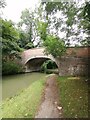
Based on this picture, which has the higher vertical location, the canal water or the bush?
the bush

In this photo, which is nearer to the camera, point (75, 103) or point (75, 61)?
point (75, 103)

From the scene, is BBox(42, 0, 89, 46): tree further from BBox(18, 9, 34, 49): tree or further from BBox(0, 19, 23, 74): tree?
BBox(18, 9, 34, 49): tree

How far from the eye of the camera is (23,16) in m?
32.0

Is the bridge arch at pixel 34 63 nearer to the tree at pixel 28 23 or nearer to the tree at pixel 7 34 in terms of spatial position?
the tree at pixel 7 34

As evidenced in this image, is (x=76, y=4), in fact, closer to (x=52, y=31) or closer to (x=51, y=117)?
(x=52, y=31)

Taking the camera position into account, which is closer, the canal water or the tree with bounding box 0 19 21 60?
the canal water

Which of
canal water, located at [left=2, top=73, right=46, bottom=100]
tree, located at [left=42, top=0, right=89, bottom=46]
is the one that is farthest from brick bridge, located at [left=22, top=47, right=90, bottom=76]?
tree, located at [left=42, top=0, right=89, bottom=46]

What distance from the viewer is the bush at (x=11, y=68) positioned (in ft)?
69.5

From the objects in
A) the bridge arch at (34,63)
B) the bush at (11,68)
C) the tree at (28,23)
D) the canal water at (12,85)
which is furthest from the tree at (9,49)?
the tree at (28,23)

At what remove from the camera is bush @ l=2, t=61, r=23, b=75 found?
21178mm

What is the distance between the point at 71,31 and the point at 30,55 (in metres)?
14.2

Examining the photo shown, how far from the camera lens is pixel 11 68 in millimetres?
21891

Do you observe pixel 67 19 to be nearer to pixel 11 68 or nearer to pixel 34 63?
pixel 11 68

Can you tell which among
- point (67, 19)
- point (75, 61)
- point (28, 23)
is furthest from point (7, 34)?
point (28, 23)
